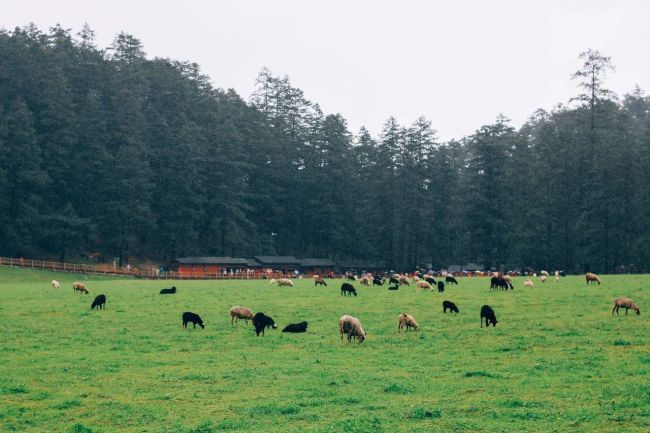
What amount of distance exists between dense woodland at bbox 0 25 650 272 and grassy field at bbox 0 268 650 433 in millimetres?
62842

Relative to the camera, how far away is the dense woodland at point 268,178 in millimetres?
95312

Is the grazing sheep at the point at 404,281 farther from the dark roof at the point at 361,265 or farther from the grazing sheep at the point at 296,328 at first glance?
the dark roof at the point at 361,265

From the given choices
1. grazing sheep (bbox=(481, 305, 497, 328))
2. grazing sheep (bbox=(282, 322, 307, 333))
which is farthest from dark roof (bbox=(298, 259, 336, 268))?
grazing sheep (bbox=(481, 305, 497, 328))

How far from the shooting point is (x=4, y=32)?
121062 mm

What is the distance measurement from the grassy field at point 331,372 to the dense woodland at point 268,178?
206ft

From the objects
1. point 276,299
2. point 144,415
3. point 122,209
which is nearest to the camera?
point 144,415

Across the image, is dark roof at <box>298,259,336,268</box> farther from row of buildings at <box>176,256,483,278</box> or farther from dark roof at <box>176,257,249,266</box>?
dark roof at <box>176,257,249,266</box>

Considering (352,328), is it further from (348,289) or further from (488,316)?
(348,289)

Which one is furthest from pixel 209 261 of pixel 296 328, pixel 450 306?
pixel 296 328

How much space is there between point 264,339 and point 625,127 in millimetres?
94965

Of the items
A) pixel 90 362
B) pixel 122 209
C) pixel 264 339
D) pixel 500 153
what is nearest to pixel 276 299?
pixel 264 339

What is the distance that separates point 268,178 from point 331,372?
108 metres

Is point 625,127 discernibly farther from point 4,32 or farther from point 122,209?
point 4,32

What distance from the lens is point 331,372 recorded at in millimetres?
20328
